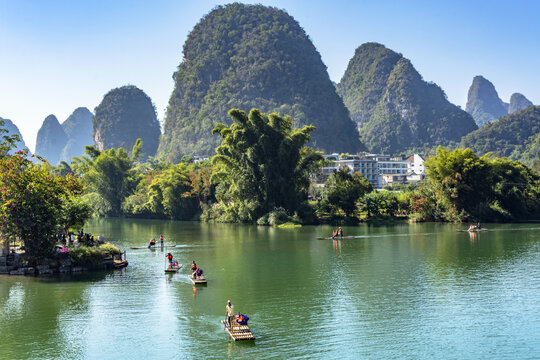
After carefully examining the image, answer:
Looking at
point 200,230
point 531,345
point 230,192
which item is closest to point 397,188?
point 230,192

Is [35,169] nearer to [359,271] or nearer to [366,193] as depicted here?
[359,271]

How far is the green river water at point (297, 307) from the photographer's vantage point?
20438 millimetres

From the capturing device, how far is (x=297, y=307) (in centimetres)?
2580

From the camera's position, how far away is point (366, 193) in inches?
2857

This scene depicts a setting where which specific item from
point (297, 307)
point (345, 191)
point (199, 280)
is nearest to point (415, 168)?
point (345, 191)

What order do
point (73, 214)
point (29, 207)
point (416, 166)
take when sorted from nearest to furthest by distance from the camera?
point (29, 207)
point (73, 214)
point (416, 166)

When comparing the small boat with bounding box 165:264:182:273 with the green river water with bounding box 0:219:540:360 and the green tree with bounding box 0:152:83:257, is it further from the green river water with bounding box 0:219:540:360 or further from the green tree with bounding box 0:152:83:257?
the green tree with bounding box 0:152:83:257

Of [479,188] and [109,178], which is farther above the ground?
[109,178]

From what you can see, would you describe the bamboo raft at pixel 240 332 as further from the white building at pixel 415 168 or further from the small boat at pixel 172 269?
the white building at pixel 415 168

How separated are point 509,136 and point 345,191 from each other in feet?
438

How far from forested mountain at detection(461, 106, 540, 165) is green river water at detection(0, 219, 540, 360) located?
144764mm

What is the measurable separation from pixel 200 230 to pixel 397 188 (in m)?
62.5

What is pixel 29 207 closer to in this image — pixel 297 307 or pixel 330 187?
pixel 297 307

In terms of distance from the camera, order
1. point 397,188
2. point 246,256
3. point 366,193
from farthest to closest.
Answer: point 397,188, point 366,193, point 246,256
